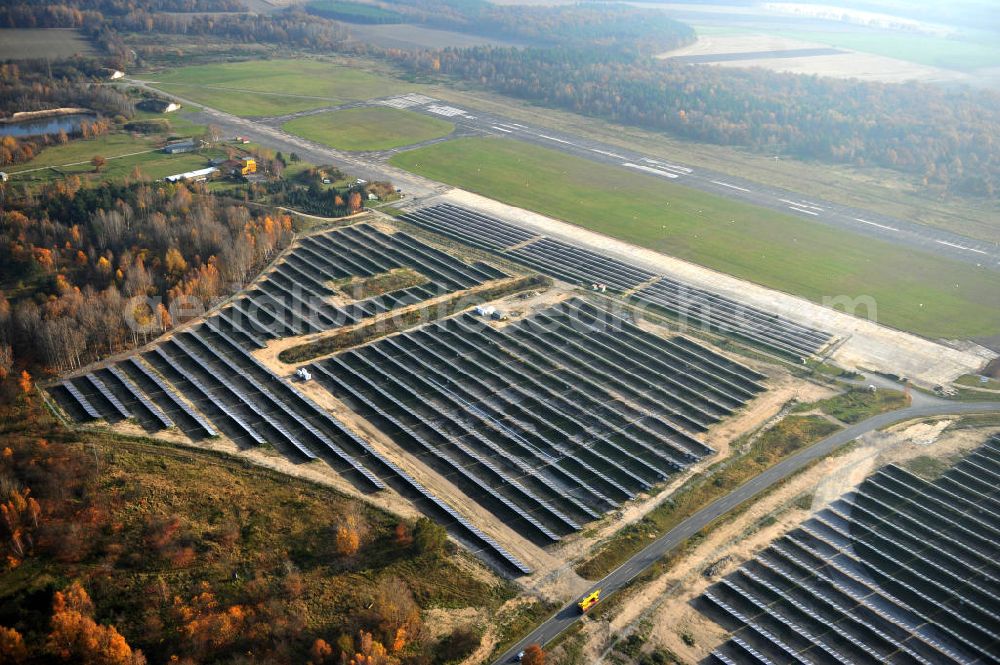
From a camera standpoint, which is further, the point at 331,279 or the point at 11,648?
the point at 331,279

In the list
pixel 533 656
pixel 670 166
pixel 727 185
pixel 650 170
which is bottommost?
pixel 533 656

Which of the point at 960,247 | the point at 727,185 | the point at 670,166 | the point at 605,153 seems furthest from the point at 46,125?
the point at 960,247

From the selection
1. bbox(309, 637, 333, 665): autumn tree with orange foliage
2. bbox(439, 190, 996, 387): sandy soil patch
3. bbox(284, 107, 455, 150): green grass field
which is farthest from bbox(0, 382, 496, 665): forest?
bbox(284, 107, 455, 150): green grass field

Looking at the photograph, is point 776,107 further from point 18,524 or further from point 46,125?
point 18,524

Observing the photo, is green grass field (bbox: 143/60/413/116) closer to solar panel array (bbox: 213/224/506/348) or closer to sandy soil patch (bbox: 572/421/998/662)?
solar panel array (bbox: 213/224/506/348)

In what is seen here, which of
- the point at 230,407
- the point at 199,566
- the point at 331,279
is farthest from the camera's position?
the point at 331,279

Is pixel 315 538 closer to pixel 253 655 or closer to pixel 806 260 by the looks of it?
pixel 253 655

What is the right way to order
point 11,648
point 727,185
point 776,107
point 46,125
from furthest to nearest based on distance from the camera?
point 776,107, point 46,125, point 727,185, point 11,648
